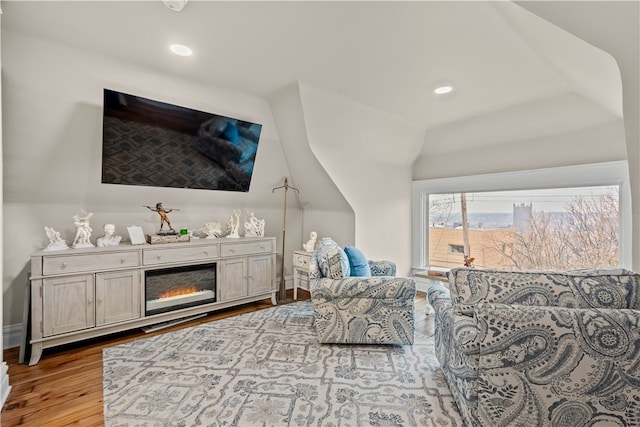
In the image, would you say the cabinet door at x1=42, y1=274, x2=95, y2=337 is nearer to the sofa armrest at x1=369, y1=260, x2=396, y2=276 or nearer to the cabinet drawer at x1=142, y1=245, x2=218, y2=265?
the cabinet drawer at x1=142, y1=245, x2=218, y2=265

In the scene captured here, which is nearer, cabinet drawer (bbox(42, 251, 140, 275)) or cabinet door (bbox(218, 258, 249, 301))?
cabinet drawer (bbox(42, 251, 140, 275))

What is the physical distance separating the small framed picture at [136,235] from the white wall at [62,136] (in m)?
0.24

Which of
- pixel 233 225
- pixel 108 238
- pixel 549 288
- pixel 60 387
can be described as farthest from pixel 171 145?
pixel 549 288

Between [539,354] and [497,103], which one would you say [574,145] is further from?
A: [539,354]

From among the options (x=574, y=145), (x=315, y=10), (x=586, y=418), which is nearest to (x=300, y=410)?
(x=586, y=418)

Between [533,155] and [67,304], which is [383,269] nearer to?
[533,155]

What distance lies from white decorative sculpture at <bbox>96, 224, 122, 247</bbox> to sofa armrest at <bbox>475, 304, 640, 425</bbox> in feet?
10.8

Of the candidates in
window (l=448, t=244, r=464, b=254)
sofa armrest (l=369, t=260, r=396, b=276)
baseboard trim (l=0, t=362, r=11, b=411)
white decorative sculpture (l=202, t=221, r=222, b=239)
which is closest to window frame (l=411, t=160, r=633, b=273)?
window (l=448, t=244, r=464, b=254)

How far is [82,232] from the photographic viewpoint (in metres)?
2.77

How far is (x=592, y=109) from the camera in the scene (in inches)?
109

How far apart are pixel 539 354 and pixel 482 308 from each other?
0.30 metres

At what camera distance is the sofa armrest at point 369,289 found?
2512mm

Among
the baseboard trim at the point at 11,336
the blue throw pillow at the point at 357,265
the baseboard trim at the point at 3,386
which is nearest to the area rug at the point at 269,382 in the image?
the baseboard trim at the point at 3,386

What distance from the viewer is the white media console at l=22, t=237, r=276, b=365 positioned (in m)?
2.38
